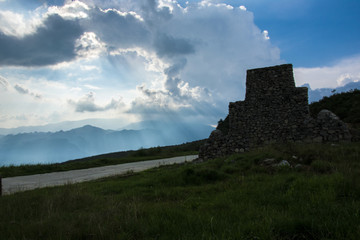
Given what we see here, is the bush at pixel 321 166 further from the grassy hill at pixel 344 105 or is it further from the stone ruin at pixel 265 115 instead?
the grassy hill at pixel 344 105

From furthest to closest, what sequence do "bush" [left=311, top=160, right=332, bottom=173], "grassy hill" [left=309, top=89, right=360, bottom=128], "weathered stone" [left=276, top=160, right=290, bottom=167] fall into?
"grassy hill" [left=309, top=89, right=360, bottom=128] < "weathered stone" [left=276, top=160, right=290, bottom=167] < "bush" [left=311, top=160, right=332, bottom=173]

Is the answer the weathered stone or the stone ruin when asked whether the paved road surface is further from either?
the weathered stone

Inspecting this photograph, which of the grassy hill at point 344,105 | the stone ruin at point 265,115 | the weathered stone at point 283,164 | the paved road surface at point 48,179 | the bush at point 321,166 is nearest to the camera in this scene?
the bush at point 321,166

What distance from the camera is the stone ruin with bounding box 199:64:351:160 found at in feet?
45.2

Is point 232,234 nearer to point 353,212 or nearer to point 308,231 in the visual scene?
point 308,231

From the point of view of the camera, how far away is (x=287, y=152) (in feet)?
32.9

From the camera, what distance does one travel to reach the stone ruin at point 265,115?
45.2ft

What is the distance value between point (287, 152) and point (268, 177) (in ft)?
10.9

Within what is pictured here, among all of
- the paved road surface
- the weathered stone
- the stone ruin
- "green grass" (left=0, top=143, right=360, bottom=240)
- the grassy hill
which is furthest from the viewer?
the grassy hill

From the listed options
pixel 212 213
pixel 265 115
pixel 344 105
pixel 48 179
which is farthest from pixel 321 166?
pixel 344 105

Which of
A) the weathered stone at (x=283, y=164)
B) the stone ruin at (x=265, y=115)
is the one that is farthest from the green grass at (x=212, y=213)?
the stone ruin at (x=265, y=115)

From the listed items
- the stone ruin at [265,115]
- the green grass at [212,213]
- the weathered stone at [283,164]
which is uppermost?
the stone ruin at [265,115]

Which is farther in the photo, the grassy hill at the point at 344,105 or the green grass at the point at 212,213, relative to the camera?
the grassy hill at the point at 344,105

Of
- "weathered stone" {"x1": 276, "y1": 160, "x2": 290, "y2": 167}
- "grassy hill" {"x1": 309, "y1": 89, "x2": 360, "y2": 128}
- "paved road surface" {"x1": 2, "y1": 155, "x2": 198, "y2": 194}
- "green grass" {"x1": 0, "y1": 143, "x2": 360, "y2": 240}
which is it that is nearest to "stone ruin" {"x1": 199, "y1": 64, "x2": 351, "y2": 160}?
A: "paved road surface" {"x1": 2, "y1": 155, "x2": 198, "y2": 194}
